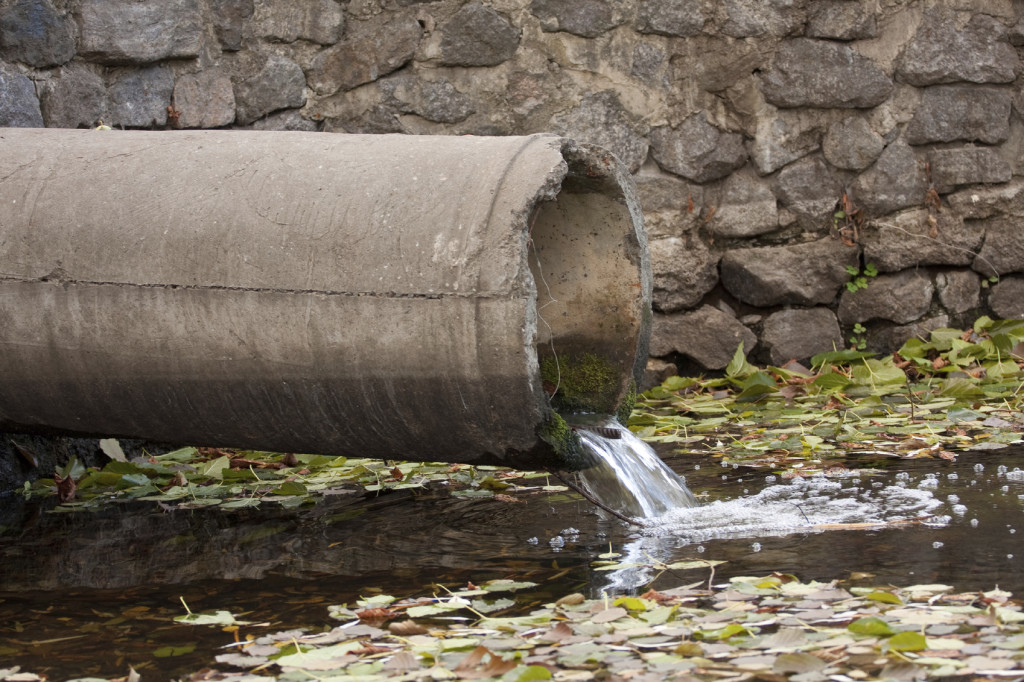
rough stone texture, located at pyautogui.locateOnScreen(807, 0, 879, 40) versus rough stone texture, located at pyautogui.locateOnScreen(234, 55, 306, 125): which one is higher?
rough stone texture, located at pyautogui.locateOnScreen(807, 0, 879, 40)

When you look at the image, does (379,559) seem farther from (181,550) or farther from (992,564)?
(992,564)

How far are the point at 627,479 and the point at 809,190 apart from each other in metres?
2.48

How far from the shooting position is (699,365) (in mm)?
5023

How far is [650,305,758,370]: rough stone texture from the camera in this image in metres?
4.98

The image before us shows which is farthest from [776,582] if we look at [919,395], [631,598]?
[919,395]

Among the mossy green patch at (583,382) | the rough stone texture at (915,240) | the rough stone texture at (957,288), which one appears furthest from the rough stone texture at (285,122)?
the rough stone texture at (957,288)

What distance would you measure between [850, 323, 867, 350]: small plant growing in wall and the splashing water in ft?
7.39

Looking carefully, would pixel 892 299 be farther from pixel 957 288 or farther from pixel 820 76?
pixel 820 76

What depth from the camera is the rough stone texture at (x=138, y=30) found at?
4105 mm

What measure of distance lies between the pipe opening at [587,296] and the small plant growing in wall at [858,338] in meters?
2.29

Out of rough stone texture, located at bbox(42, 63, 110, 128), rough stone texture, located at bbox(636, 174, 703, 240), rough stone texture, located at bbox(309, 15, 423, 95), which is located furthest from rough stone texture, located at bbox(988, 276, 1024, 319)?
rough stone texture, located at bbox(42, 63, 110, 128)

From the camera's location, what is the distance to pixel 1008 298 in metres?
5.10

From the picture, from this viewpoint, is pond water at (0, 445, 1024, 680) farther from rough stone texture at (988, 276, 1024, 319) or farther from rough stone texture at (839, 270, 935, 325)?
rough stone texture at (988, 276, 1024, 319)

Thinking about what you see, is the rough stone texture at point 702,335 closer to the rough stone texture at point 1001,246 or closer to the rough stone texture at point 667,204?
the rough stone texture at point 667,204
